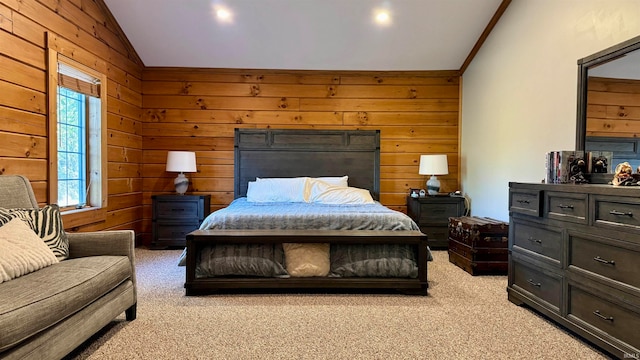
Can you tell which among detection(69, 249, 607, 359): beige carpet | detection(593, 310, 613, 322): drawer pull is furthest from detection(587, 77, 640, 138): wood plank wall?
detection(69, 249, 607, 359): beige carpet

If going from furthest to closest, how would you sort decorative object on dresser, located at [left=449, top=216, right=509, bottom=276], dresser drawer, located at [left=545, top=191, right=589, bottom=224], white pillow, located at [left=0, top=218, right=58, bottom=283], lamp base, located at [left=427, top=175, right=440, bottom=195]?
lamp base, located at [left=427, top=175, right=440, bottom=195] → decorative object on dresser, located at [left=449, top=216, right=509, bottom=276] → dresser drawer, located at [left=545, top=191, right=589, bottom=224] → white pillow, located at [left=0, top=218, right=58, bottom=283]

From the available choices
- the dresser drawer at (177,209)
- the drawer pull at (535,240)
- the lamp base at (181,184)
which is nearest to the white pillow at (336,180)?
the dresser drawer at (177,209)

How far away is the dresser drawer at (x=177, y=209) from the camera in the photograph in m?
4.26

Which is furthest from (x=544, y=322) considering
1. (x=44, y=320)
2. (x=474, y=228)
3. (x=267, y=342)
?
(x=44, y=320)

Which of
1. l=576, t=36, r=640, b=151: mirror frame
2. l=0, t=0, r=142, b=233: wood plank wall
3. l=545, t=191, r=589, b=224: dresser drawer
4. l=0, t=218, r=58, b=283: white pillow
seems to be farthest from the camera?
l=0, t=0, r=142, b=233: wood plank wall

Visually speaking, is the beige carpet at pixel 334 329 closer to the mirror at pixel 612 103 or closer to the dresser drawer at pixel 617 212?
the dresser drawer at pixel 617 212

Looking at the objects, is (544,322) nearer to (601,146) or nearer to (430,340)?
(430,340)

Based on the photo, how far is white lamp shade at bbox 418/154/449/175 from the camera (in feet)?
14.4

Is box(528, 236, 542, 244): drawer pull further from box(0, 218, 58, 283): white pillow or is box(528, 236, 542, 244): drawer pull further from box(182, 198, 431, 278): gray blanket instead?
box(0, 218, 58, 283): white pillow

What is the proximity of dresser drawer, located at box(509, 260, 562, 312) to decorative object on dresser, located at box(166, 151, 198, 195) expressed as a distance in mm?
3658

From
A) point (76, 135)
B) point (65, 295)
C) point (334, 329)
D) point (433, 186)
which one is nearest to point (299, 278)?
point (334, 329)

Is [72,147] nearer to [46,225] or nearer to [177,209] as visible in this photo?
[177,209]

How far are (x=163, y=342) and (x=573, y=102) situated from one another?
11.1ft

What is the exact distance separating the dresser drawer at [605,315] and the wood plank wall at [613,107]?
3.70 feet
